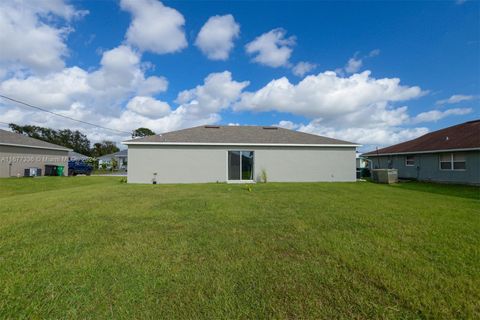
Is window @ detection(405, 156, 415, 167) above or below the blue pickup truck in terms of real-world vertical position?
above

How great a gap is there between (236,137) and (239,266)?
12723mm

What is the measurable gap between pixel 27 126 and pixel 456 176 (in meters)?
77.5

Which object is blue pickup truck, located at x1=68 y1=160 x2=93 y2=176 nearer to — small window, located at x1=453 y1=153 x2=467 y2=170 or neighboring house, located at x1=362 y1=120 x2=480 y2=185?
neighboring house, located at x1=362 y1=120 x2=480 y2=185

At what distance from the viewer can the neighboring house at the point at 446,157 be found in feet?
45.5

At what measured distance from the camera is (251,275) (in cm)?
281

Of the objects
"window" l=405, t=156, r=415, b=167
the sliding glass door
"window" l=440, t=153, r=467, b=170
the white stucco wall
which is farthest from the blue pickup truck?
"window" l=440, t=153, r=467, b=170

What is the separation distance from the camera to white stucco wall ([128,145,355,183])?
45.6 ft

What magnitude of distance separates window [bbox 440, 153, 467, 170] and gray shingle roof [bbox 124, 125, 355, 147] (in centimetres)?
646

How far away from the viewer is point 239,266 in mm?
3016

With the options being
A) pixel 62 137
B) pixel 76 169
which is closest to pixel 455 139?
pixel 76 169

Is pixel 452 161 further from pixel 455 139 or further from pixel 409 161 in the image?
pixel 409 161

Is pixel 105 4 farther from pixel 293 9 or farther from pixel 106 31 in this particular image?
pixel 293 9

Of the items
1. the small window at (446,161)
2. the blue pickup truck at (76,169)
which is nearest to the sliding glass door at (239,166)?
the small window at (446,161)

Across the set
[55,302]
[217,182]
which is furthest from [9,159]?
[55,302]
